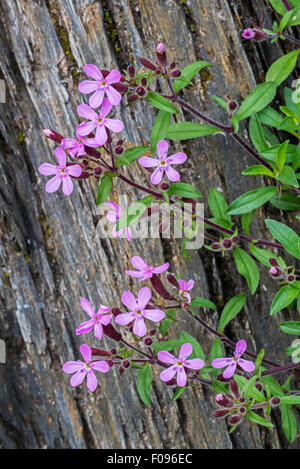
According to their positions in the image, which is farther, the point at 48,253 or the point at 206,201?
the point at 48,253

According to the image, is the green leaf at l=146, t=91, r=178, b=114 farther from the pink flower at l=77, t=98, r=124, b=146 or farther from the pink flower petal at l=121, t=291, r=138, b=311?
the pink flower petal at l=121, t=291, r=138, b=311

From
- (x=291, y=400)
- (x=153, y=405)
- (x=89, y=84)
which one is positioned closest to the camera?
(x=89, y=84)

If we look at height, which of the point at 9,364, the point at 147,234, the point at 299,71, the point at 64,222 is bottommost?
the point at 9,364

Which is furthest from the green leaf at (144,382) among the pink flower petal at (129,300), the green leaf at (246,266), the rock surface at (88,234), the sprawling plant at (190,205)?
the green leaf at (246,266)

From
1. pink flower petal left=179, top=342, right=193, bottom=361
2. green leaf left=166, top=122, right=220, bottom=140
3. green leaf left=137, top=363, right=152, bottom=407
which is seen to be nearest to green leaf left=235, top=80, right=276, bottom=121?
green leaf left=166, top=122, right=220, bottom=140

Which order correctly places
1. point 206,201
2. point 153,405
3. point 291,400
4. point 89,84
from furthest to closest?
point 153,405, point 206,201, point 291,400, point 89,84
